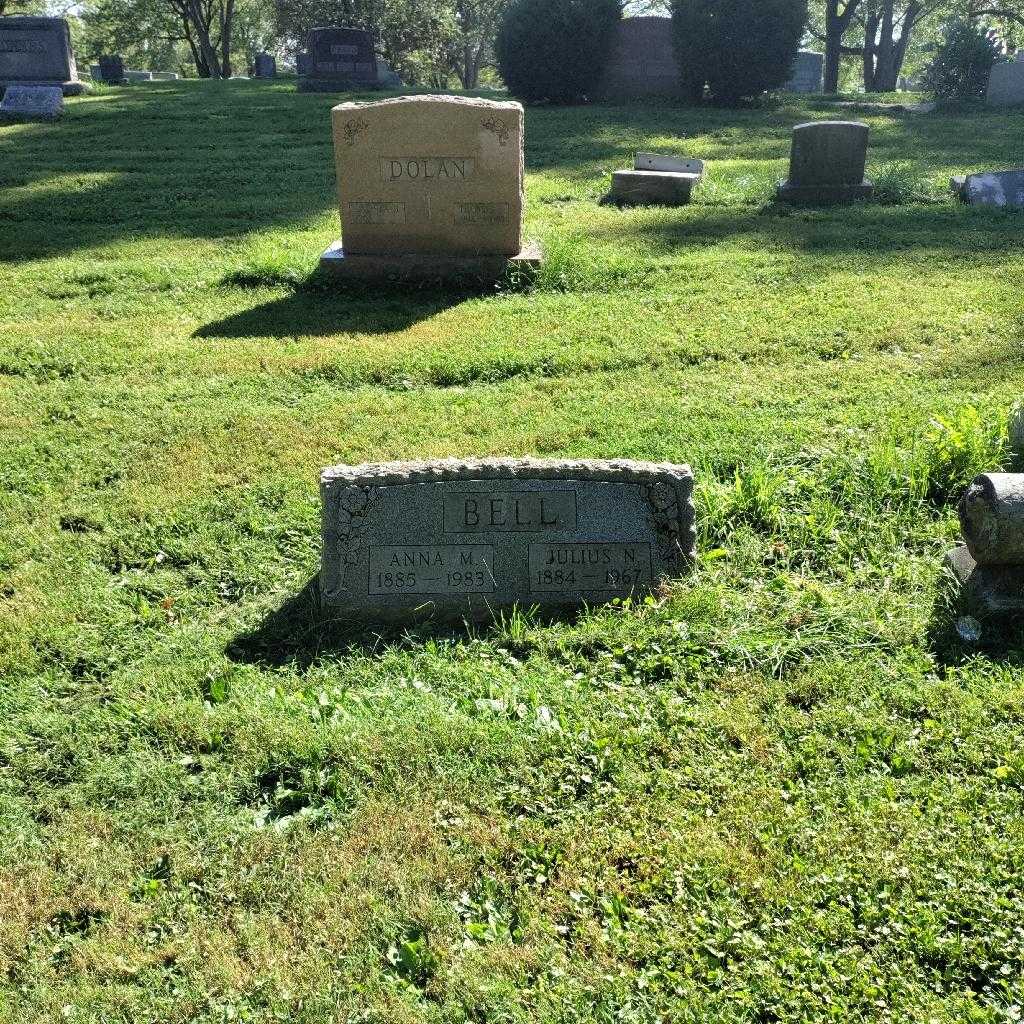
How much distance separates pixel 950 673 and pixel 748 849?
3.99 feet

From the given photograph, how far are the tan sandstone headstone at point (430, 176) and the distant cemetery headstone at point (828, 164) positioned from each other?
→ 177 inches

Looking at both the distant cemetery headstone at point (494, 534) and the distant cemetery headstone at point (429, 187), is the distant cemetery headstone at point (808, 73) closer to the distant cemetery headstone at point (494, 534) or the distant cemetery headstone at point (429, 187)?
the distant cemetery headstone at point (429, 187)

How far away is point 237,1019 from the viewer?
8.14 ft

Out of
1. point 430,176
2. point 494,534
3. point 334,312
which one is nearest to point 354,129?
point 430,176

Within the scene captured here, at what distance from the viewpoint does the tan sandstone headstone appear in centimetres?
860

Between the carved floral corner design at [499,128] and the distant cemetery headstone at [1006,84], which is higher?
the distant cemetery headstone at [1006,84]

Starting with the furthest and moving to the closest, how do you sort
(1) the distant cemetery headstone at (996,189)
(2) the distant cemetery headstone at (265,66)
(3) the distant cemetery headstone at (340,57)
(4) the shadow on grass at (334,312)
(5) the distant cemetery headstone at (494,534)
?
(2) the distant cemetery headstone at (265,66) → (3) the distant cemetery headstone at (340,57) → (1) the distant cemetery headstone at (996,189) → (4) the shadow on grass at (334,312) → (5) the distant cemetery headstone at (494,534)

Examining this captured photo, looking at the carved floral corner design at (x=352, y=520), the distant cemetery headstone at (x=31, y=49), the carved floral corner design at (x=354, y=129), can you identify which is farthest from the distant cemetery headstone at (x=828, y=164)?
the distant cemetery headstone at (x=31, y=49)

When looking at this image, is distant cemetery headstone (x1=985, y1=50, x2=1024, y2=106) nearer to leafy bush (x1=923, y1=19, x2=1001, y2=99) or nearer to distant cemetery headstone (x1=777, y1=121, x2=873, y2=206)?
leafy bush (x1=923, y1=19, x2=1001, y2=99)

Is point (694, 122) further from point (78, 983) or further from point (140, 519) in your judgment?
point (78, 983)

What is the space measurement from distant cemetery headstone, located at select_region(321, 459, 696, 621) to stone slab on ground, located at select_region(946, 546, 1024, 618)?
1098 mm

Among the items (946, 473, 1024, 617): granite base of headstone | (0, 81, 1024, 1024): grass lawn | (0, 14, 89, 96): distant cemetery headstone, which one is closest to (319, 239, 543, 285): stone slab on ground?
(0, 81, 1024, 1024): grass lawn

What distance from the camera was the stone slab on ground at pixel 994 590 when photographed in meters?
3.83

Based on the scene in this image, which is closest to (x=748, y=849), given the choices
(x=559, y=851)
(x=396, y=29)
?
(x=559, y=851)
